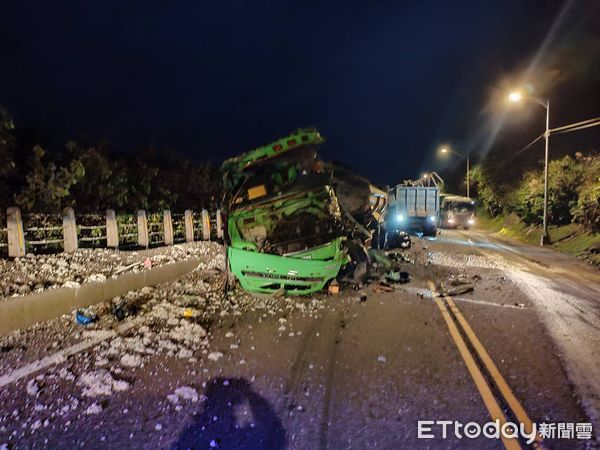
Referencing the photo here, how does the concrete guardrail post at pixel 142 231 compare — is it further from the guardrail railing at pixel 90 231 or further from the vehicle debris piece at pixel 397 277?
the vehicle debris piece at pixel 397 277

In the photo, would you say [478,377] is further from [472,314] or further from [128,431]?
[128,431]

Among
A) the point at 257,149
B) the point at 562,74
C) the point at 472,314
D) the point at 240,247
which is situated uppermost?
the point at 562,74

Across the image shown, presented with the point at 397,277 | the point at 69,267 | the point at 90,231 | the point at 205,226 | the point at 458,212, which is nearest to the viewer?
the point at 69,267

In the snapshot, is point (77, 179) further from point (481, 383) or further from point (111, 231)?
point (481, 383)

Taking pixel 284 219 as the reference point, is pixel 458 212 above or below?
below

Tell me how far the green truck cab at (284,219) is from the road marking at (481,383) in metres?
2.57

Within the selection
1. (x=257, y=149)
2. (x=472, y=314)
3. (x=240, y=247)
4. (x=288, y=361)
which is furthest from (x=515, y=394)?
(x=257, y=149)

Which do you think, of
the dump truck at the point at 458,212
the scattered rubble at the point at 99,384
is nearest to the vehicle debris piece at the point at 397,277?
the scattered rubble at the point at 99,384

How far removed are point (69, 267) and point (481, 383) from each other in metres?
8.68

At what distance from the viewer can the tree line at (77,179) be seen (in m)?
11.5

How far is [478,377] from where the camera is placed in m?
4.48

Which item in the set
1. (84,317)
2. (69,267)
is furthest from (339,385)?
(69,267)

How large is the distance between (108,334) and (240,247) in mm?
2837

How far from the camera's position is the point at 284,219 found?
842 centimetres
